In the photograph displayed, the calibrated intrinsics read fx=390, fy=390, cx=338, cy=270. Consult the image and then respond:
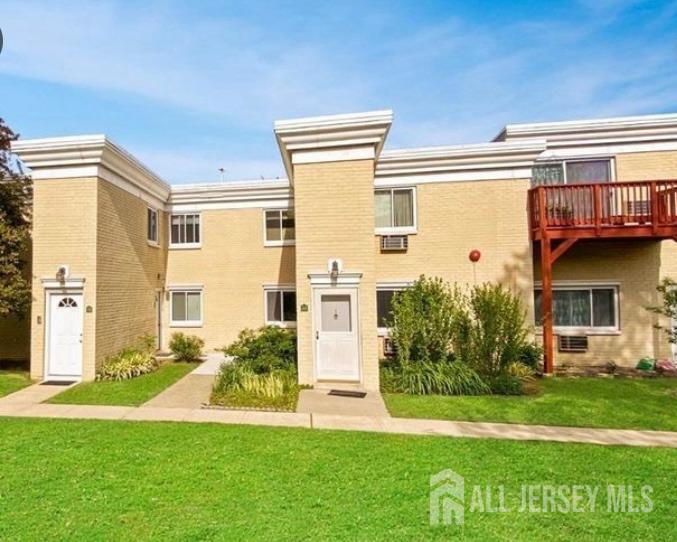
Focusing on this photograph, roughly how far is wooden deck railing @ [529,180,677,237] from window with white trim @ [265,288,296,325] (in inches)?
334

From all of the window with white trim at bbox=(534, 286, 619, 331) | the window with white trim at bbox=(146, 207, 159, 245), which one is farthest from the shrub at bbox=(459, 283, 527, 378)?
the window with white trim at bbox=(146, 207, 159, 245)

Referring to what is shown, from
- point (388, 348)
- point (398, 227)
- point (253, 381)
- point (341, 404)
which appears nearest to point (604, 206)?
point (398, 227)

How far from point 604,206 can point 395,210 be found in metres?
6.08

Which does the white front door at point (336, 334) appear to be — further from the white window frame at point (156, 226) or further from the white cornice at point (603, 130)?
the white cornice at point (603, 130)

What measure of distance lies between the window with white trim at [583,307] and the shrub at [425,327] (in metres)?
4.26

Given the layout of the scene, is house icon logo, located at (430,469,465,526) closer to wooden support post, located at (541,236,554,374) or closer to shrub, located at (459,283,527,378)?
shrub, located at (459,283,527,378)

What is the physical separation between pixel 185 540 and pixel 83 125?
12.8 m

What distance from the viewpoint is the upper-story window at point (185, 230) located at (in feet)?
49.0

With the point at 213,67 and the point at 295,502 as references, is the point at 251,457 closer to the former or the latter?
the point at 295,502

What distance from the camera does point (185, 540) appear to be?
11.9 feet

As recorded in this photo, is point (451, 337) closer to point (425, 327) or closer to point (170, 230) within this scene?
point (425, 327)

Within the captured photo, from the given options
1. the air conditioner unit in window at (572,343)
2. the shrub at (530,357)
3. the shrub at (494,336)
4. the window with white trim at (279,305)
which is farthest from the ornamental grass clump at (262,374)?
the air conditioner unit in window at (572,343)

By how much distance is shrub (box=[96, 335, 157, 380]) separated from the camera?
10.6m

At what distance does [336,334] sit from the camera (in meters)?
9.87
